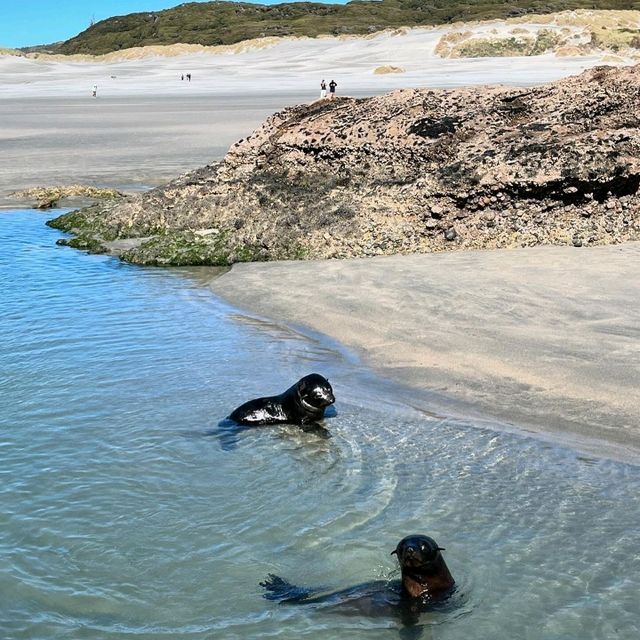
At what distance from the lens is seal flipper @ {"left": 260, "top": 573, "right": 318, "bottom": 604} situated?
443cm

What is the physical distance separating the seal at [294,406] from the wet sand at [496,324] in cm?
79

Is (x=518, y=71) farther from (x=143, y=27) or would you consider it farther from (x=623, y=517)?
(x=143, y=27)

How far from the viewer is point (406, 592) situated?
425 cm

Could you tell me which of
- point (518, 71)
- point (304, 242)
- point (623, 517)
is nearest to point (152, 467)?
point (623, 517)

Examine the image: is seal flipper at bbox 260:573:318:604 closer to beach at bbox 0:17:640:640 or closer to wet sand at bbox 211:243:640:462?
beach at bbox 0:17:640:640

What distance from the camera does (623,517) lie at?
16.2 ft

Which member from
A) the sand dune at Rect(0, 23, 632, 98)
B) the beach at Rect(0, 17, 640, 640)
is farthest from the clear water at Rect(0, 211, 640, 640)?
the sand dune at Rect(0, 23, 632, 98)

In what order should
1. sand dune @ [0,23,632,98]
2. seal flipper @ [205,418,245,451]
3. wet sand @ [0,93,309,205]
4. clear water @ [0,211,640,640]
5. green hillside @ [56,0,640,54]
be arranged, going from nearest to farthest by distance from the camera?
1. clear water @ [0,211,640,640]
2. seal flipper @ [205,418,245,451]
3. wet sand @ [0,93,309,205]
4. sand dune @ [0,23,632,98]
5. green hillside @ [56,0,640,54]

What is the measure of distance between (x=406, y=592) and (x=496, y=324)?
4.15 m

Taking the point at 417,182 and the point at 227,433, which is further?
the point at 417,182

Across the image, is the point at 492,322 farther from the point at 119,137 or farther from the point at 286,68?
the point at 286,68

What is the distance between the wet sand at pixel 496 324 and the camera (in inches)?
254

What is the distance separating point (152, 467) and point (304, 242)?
6423mm

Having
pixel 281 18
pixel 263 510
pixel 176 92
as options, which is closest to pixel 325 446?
pixel 263 510
